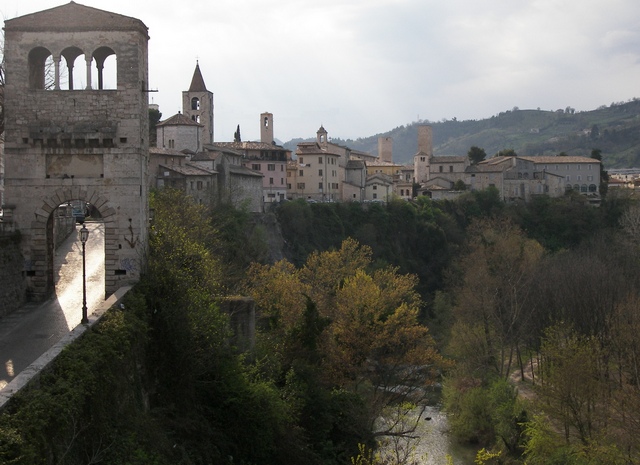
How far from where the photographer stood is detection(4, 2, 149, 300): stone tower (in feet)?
67.3

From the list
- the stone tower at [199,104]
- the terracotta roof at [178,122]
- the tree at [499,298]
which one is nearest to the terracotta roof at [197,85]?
the stone tower at [199,104]

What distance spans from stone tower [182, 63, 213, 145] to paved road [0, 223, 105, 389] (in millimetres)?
53372

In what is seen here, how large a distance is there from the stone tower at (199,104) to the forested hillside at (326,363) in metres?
12.8

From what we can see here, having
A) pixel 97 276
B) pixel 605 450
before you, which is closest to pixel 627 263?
pixel 605 450

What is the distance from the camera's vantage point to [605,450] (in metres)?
27.3

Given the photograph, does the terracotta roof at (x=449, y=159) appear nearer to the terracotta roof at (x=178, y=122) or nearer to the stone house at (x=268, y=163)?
the stone house at (x=268, y=163)

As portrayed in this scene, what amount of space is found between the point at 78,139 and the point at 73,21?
3131 mm

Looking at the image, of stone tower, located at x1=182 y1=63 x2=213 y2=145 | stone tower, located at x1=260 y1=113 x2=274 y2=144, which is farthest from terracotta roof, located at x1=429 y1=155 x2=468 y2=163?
stone tower, located at x1=182 y1=63 x2=213 y2=145

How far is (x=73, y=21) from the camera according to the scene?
2092 centimetres

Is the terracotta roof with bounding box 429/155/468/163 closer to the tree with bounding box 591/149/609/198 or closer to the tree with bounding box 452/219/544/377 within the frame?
the tree with bounding box 591/149/609/198

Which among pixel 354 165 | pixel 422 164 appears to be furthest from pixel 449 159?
pixel 354 165

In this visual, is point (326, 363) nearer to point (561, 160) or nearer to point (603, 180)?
point (561, 160)

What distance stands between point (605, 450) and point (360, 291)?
13565mm

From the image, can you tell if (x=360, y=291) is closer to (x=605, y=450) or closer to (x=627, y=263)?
(x=605, y=450)
